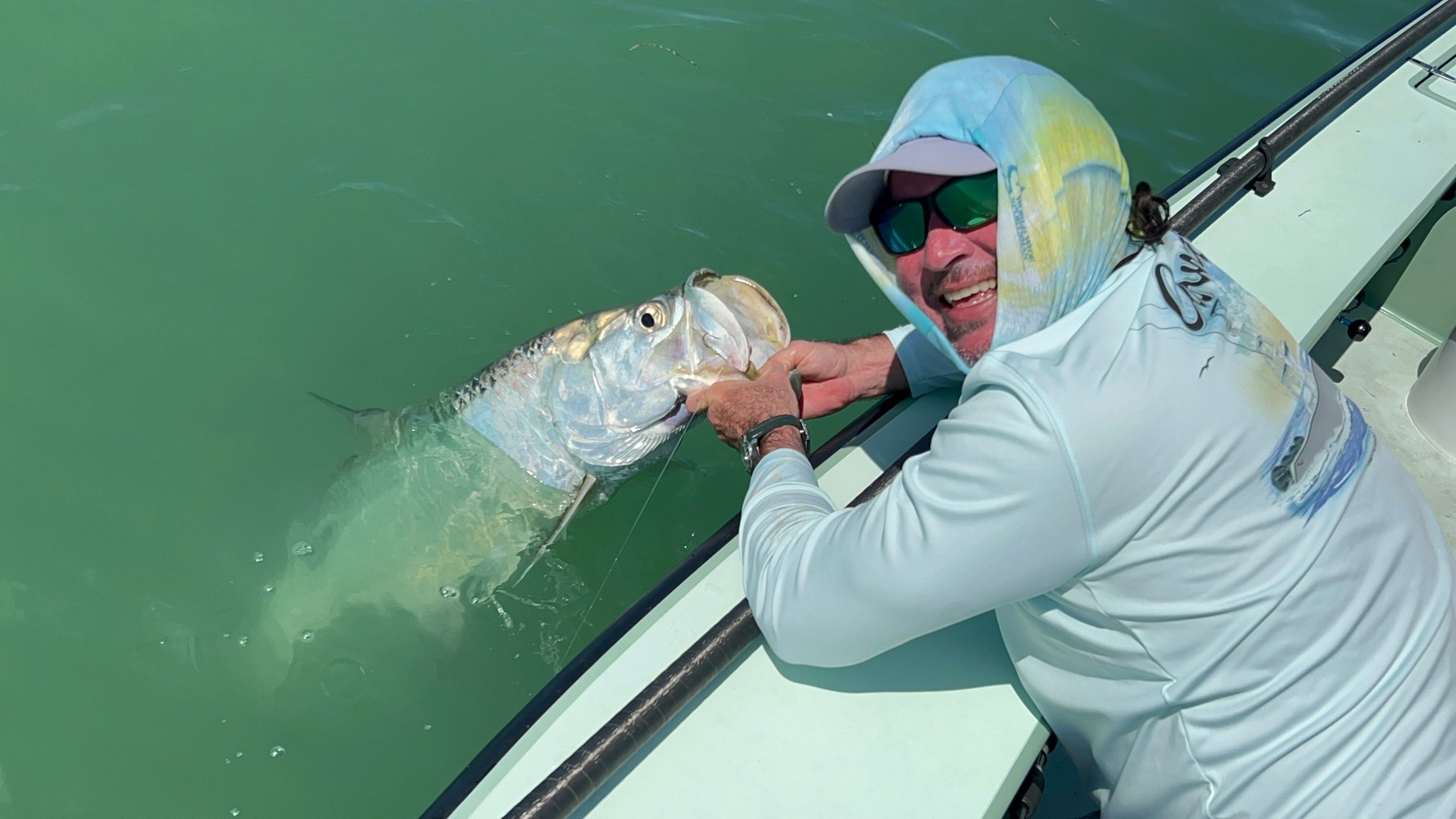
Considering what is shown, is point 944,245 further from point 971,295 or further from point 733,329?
point 733,329

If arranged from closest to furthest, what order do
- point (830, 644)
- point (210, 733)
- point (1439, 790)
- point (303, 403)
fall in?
point (1439, 790) → point (830, 644) → point (210, 733) → point (303, 403)

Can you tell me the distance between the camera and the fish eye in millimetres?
3201

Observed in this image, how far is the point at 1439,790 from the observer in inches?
66.7

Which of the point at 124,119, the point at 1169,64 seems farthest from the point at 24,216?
the point at 1169,64

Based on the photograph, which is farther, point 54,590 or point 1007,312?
point 54,590

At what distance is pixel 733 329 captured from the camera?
3129mm

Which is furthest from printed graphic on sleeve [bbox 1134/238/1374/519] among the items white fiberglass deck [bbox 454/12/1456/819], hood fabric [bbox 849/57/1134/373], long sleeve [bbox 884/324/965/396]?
long sleeve [bbox 884/324/965/396]

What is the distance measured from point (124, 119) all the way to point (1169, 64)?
6259mm

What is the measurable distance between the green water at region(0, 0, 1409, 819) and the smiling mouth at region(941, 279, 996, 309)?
213 centimetres

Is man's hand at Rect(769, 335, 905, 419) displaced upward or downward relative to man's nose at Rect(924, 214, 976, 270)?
downward

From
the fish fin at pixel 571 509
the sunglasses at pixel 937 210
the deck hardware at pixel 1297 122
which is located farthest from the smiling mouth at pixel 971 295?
the fish fin at pixel 571 509

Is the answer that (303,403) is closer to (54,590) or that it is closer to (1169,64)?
(54,590)

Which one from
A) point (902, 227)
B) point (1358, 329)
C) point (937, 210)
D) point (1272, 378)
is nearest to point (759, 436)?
point (902, 227)

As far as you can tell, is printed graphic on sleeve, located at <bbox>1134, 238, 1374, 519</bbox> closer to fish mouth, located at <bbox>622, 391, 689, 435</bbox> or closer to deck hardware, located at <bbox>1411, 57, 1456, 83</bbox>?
fish mouth, located at <bbox>622, 391, 689, 435</bbox>
